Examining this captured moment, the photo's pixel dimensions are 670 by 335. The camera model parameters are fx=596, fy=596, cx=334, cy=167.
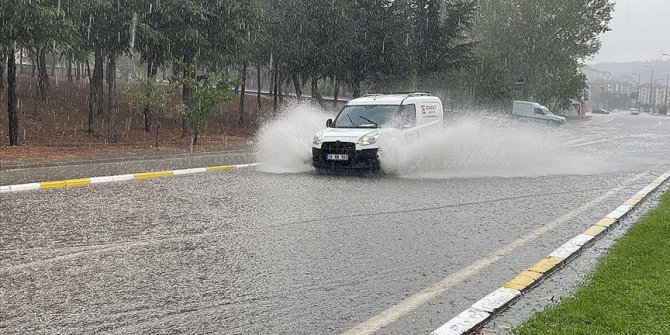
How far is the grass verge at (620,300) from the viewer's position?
4043mm

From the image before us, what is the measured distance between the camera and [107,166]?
14.9 metres

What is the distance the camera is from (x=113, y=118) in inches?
922

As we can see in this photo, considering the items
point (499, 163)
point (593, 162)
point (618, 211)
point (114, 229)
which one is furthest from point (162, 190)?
point (593, 162)

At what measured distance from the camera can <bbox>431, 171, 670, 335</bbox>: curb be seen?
4.25 m

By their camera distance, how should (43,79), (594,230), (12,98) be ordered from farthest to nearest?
(43,79), (12,98), (594,230)

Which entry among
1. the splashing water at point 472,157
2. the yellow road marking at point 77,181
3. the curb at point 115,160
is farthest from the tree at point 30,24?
the splashing water at point 472,157

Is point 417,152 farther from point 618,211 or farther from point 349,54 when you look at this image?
point 349,54

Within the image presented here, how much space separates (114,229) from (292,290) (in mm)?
3260

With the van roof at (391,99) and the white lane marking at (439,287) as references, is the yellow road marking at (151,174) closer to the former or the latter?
the van roof at (391,99)

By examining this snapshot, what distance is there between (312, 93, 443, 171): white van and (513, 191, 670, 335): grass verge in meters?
7.46

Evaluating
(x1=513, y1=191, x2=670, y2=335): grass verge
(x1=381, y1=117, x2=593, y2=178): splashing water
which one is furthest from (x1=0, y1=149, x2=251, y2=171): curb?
(x1=513, y1=191, x2=670, y2=335): grass verge

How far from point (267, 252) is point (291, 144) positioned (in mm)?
9463

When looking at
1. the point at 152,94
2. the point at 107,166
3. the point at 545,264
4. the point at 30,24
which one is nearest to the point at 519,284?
the point at 545,264

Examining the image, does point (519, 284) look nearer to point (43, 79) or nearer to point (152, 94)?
point (152, 94)
